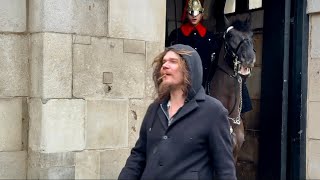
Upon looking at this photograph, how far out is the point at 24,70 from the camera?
4.93 meters

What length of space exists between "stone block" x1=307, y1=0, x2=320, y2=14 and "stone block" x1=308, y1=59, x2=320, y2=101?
51 cm

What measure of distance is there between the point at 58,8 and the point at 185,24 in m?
1.94

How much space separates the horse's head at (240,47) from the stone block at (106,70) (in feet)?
3.23

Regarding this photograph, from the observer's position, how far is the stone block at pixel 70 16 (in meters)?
4.79

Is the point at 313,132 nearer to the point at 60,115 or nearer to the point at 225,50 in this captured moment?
the point at 225,50

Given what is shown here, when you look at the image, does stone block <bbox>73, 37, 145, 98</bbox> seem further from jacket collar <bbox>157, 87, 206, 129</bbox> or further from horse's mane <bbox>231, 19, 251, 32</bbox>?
jacket collar <bbox>157, 87, 206, 129</bbox>

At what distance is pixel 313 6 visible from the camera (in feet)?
19.5

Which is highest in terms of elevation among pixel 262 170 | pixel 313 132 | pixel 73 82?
pixel 73 82

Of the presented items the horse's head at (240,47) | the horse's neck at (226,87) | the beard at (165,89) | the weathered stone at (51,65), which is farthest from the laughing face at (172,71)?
the horse's neck at (226,87)

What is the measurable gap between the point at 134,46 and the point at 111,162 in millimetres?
1071

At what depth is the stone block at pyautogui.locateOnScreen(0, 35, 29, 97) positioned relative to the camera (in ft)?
15.8

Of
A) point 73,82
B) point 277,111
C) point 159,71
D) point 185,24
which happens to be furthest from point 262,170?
point 159,71

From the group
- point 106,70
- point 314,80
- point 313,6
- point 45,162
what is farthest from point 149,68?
point 313,6

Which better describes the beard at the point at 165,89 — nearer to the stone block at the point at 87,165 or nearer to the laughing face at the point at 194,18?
the stone block at the point at 87,165
